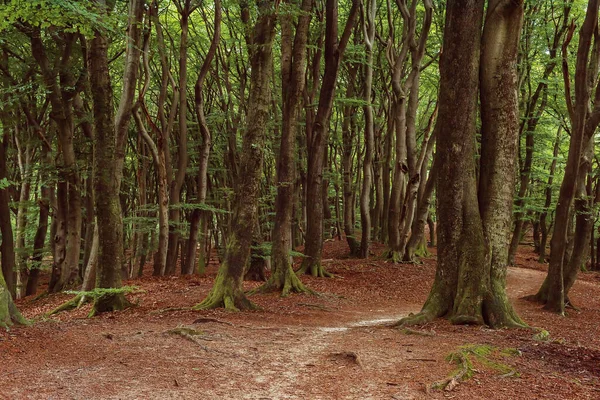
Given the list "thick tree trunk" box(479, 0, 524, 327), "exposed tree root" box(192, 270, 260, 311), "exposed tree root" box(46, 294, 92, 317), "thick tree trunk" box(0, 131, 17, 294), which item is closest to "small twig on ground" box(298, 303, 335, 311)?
"exposed tree root" box(192, 270, 260, 311)

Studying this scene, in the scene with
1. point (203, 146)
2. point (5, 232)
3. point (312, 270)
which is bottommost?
point (312, 270)

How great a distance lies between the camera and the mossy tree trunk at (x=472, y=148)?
8.70m

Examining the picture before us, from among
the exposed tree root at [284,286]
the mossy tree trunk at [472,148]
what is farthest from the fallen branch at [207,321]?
the exposed tree root at [284,286]

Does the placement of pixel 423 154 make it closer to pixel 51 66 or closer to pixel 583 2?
pixel 583 2

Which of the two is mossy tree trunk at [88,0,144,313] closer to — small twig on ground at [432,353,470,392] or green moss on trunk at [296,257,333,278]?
green moss on trunk at [296,257,333,278]

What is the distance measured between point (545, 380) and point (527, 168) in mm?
17930

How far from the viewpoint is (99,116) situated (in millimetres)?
9633

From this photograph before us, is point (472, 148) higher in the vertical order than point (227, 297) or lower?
higher

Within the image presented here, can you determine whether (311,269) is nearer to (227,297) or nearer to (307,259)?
(307,259)

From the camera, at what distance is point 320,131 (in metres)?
14.8

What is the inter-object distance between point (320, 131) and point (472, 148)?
21.1 ft

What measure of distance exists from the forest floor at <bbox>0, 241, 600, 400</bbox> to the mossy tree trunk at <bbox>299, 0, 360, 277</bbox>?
16.2 feet

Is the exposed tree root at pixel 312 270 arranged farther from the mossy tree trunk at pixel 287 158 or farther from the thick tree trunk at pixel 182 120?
the thick tree trunk at pixel 182 120

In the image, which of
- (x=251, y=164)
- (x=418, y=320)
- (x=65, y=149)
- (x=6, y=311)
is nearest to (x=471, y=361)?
(x=418, y=320)
